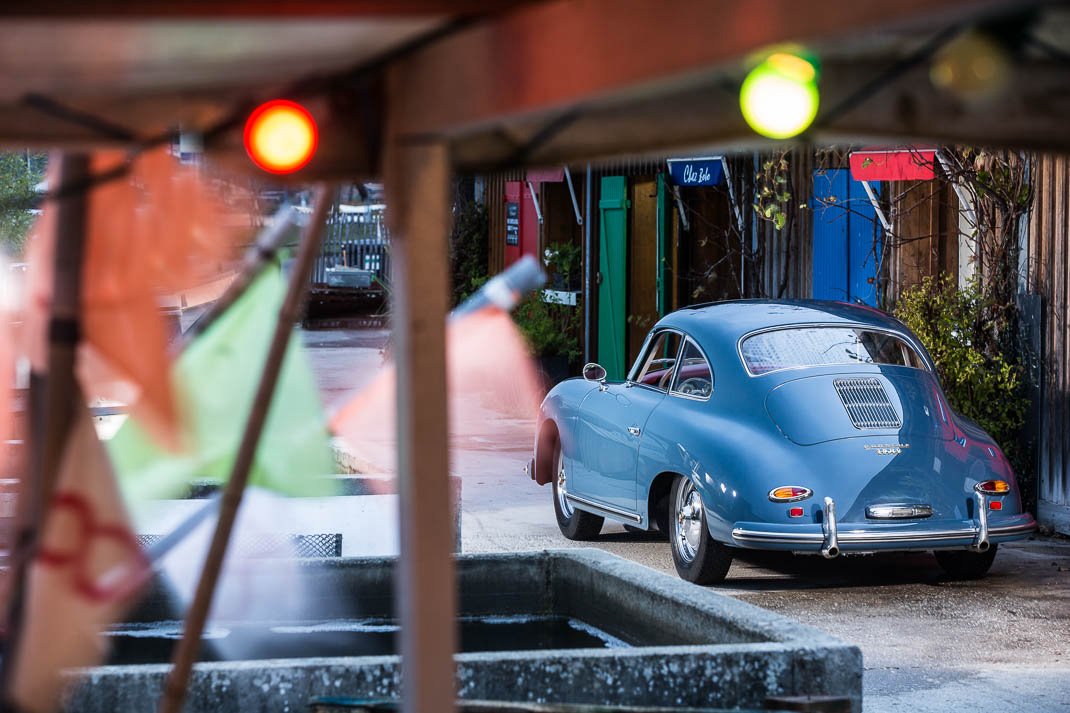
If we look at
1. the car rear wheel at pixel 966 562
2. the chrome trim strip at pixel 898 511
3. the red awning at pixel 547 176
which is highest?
the red awning at pixel 547 176

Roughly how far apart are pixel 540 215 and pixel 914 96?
1805cm

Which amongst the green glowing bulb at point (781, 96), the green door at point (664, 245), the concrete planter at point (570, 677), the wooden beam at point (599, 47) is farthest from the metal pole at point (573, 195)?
the green glowing bulb at point (781, 96)

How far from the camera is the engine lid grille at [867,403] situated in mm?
9055

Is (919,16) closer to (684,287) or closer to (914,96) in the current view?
(914,96)

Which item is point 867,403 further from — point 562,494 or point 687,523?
point 562,494

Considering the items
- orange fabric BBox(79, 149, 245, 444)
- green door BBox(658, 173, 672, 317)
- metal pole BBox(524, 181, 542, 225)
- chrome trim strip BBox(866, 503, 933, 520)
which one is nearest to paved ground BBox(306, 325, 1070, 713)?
chrome trim strip BBox(866, 503, 933, 520)

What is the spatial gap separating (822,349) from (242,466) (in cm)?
643

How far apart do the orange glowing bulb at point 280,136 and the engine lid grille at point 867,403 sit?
620 cm

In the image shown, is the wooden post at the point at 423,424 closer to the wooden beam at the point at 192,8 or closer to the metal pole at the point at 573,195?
the wooden beam at the point at 192,8

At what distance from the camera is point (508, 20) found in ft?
9.49

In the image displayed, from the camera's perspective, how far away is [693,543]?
9.30 metres

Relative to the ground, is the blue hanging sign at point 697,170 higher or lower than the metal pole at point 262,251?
higher

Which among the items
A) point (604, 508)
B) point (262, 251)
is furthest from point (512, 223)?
point (262, 251)

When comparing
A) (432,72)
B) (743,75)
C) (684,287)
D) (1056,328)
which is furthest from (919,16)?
(684,287)
